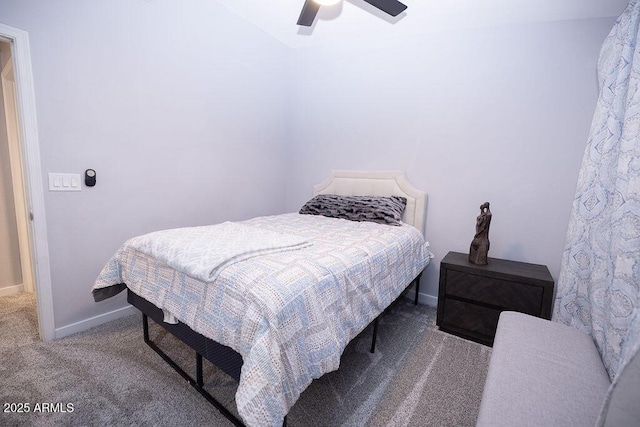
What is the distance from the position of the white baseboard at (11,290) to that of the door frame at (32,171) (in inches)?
42.5

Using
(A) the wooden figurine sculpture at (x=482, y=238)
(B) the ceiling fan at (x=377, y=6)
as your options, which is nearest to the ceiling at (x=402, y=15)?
(B) the ceiling fan at (x=377, y=6)

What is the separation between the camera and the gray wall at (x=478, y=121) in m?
2.08

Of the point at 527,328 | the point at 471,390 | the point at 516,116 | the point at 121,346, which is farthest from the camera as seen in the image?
the point at 516,116

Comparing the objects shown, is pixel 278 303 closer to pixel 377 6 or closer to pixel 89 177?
pixel 89 177

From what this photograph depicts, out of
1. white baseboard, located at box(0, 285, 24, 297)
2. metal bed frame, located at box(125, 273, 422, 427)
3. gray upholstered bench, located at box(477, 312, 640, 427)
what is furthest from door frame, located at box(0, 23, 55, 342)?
gray upholstered bench, located at box(477, 312, 640, 427)

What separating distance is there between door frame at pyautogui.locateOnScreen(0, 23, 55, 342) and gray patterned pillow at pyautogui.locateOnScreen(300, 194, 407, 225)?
1969 mm

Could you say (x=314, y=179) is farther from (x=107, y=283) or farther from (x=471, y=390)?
(x=471, y=390)

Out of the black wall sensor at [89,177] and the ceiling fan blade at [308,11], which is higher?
the ceiling fan blade at [308,11]

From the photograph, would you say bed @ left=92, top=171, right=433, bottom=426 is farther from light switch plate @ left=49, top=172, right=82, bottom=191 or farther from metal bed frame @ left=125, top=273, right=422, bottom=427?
light switch plate @ left=49, top=172, right=82, bottom=191

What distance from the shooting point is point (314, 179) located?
133 inches

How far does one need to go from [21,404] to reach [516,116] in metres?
3.57

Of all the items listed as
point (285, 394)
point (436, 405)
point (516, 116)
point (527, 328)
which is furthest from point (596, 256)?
point (285, 394)

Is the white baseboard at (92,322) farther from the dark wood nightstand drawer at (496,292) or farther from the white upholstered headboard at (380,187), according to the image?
the dark wood nightstand drawer at (496,292)

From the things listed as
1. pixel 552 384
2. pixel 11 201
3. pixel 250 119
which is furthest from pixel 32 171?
pixel 552 384
